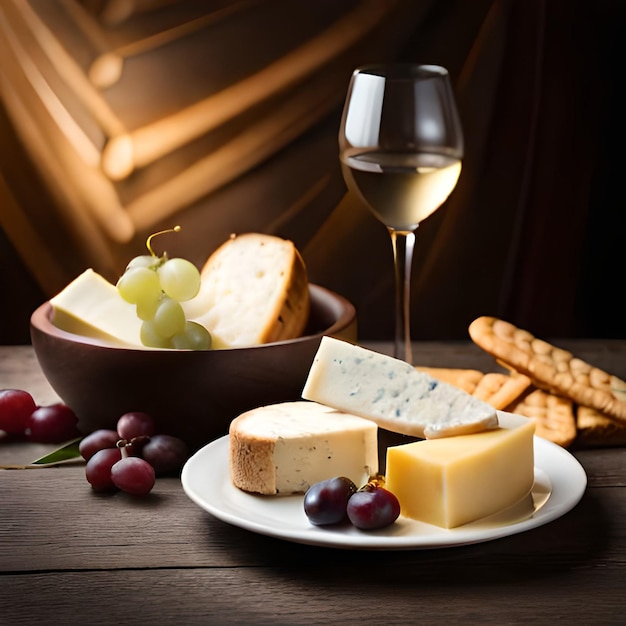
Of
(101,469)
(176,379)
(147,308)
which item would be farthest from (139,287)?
(101,469)

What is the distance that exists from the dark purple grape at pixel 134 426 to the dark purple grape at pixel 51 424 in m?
0.12

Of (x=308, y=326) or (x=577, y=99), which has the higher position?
(x=577, y=99)

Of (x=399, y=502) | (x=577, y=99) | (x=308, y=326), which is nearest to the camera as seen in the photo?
(x=399, y=502)

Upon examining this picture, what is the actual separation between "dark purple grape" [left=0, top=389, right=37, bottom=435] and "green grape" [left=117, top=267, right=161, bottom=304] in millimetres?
184

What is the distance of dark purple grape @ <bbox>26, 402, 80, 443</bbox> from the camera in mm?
1161

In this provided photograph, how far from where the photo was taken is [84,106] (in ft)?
6.05

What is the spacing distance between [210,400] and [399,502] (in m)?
0.29

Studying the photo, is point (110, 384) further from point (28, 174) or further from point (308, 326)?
point (28, 174)

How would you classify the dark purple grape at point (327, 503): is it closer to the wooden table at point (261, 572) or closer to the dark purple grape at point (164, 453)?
the wooden table at point (261, 572)

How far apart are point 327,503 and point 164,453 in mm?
270

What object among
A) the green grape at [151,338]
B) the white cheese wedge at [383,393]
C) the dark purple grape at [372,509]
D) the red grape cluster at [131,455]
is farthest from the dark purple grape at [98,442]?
the dark purple grape at [372,509]

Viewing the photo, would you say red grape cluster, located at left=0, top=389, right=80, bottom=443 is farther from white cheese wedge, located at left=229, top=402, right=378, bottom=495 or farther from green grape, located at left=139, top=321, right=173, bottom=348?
white cheese wedge, located at left=229, top=402, right=378, bottom=495

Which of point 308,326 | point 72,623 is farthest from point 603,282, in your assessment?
point 72,623

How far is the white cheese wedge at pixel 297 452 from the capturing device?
940 millimetres
